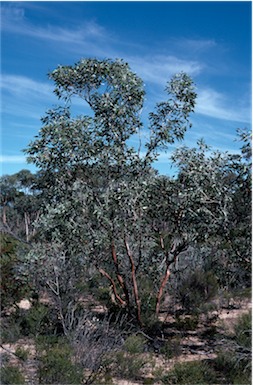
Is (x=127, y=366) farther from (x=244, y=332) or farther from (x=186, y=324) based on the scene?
(x=186, y=324)

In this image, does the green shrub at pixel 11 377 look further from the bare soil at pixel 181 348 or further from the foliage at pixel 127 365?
the foliage at pixel 127 365

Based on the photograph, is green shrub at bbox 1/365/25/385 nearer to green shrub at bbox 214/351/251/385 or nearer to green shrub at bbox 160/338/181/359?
green shrub at bbox 214/351/251/385

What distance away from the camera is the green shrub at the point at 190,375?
19.3 ft

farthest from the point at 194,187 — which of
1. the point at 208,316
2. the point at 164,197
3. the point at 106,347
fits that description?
the point at 208,316

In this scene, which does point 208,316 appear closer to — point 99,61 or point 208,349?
point 208,349

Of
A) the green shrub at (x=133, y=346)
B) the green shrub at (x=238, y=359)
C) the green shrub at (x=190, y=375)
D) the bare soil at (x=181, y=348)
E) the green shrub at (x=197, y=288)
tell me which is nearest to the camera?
the green shrub at (x=190, y=375)

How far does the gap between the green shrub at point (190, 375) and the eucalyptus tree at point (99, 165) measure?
6.70 feet

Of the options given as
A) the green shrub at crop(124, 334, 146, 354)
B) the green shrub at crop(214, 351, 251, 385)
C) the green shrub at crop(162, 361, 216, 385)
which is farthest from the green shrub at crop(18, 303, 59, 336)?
the green shrub at crop(214, 351, 251, 385)

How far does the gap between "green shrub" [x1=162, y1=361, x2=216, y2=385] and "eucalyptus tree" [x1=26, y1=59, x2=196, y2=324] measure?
→ 204cm

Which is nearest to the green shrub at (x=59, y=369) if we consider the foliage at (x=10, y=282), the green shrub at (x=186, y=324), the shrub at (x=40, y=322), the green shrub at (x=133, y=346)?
the green shrub at (x=133, y=346)

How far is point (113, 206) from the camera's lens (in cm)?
670

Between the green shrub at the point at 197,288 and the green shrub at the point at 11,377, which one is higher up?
the green shrub at the point at 197,288

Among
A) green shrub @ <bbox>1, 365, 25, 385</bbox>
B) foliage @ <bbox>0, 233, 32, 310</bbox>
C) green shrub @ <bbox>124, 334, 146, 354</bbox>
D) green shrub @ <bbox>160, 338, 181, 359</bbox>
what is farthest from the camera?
foliage @ <bbox>0, 233, 32, 310</bbox>

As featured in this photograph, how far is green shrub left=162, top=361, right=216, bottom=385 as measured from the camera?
5.88m
